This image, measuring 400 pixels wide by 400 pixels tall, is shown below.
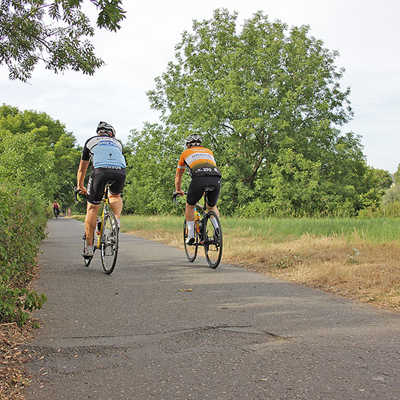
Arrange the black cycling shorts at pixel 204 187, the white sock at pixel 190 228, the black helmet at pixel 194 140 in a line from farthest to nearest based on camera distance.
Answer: the white sock at pixel 190 228
the black helmet at pixel 194 140
the black cycling shorts at pixel 204 187

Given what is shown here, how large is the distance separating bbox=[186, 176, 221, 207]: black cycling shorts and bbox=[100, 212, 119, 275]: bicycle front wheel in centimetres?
147

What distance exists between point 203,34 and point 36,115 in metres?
29.4

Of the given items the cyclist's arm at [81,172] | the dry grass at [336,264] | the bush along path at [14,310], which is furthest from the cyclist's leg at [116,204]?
the dry grass at [336,264]

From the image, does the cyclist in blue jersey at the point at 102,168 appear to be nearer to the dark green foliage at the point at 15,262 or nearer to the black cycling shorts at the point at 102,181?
the black cycling shorts at the point at 102,181

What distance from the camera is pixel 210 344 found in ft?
11.1

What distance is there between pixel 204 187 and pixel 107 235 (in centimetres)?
176

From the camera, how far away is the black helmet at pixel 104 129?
276 inches

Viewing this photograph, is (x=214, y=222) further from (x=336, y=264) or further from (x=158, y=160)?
(x=158, y=160)

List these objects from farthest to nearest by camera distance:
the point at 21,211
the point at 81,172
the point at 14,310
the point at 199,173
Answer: the point at 199,173 → the point at 81,172 → the point at 21,211 → the point at 14,310

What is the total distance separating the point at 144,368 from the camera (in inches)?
114

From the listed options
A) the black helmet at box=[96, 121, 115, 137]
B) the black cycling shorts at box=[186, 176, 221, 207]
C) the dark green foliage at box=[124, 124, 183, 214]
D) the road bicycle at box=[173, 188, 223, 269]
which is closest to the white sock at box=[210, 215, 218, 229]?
the road bicycle at box=[173, 188, 223, 269]

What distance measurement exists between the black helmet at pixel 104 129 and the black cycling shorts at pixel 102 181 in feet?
2.08

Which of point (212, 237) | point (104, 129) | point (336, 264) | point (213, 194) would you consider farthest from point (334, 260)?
point (104, 129)

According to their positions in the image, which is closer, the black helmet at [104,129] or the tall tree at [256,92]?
the black helmet at [104,129]
